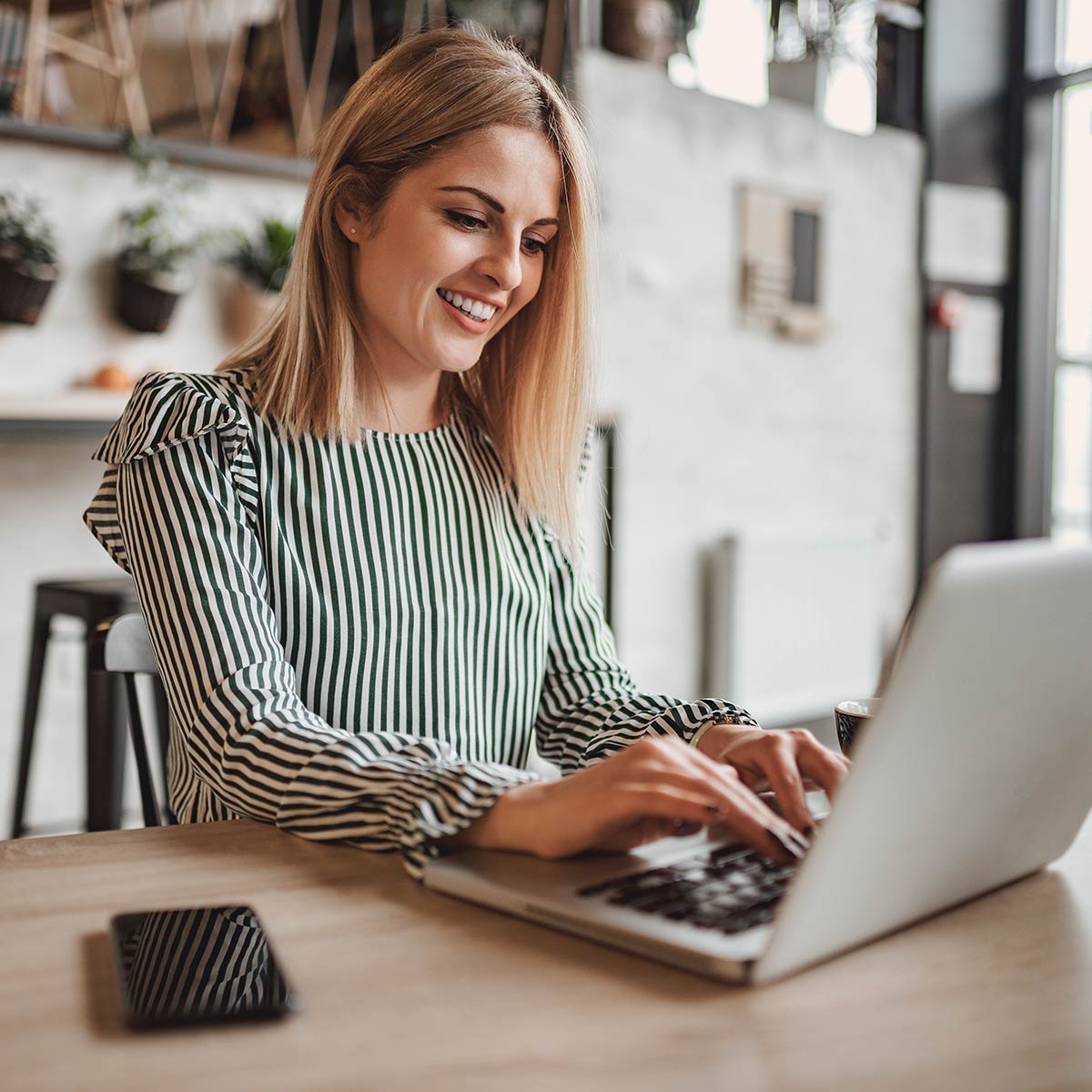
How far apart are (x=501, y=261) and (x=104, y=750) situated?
4.09 ft

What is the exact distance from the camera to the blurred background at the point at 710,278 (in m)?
2.84

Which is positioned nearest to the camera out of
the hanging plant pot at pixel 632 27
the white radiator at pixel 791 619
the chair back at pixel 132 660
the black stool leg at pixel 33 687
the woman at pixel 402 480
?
the woman at pixel 402 480

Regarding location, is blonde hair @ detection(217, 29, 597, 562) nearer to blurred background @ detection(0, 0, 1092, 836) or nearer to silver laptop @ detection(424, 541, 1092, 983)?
silver laptop @ detection(424, 541, 1092, 983)

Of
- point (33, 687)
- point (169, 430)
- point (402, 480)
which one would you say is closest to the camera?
point (169, 430)

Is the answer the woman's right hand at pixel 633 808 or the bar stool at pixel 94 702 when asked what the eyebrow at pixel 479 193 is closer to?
the woman's right hand at pixel 633 808

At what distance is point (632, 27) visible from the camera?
3.78 m

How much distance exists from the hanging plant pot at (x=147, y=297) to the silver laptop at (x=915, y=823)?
2312 millimetres

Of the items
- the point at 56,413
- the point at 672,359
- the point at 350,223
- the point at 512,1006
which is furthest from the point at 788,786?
the point at 672,359

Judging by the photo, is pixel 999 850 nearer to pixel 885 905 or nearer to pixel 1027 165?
pixel 885 905

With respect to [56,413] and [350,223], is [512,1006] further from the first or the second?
[56,413]

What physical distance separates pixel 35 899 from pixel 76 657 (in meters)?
2.31

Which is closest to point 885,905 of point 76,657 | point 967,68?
point 76,657

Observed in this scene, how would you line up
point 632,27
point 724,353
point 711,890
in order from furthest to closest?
point 724,353 → point 632,27 → point 711,890

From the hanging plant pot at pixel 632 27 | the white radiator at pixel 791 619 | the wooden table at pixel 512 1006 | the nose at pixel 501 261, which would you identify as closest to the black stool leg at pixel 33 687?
the nose at pixel 501 261
